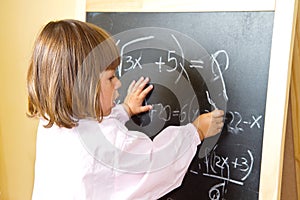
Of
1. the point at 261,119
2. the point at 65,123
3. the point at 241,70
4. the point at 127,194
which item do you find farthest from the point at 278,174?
the point at 65,123

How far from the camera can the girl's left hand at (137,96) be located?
1.09 metres

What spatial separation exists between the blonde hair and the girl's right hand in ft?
0.78

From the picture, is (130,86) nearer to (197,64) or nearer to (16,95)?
(197,64)

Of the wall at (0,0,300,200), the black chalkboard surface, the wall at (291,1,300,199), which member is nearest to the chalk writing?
the black chalkboard surface

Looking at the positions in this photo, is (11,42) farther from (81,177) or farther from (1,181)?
(81,177)

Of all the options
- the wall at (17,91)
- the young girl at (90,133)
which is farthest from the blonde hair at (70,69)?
the wall at (17,91)

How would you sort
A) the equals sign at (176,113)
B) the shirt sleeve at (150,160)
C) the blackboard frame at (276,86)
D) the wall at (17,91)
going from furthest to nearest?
the wall at (17,91) < the equals sign at (176,113) < the shirt sleeve at (150,160) < the blackboard frame at (276,86)

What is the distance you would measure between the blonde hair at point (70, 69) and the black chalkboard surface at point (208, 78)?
15 centimetres

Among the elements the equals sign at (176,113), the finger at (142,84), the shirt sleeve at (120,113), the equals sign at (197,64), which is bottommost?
the shirt sleeve at (120,113)

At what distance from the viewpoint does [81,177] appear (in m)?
0.92

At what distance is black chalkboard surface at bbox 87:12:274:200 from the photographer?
0.89 m

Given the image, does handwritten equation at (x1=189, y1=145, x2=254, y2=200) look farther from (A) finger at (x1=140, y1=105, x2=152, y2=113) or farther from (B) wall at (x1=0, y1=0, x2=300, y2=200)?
(B) wall at (x1=0, y1=0, x2=300, y2=200)

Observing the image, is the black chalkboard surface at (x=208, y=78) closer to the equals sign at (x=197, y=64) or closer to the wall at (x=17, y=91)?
the equals sign at (x=197, y=64)

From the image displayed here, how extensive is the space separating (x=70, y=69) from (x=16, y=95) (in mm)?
942
